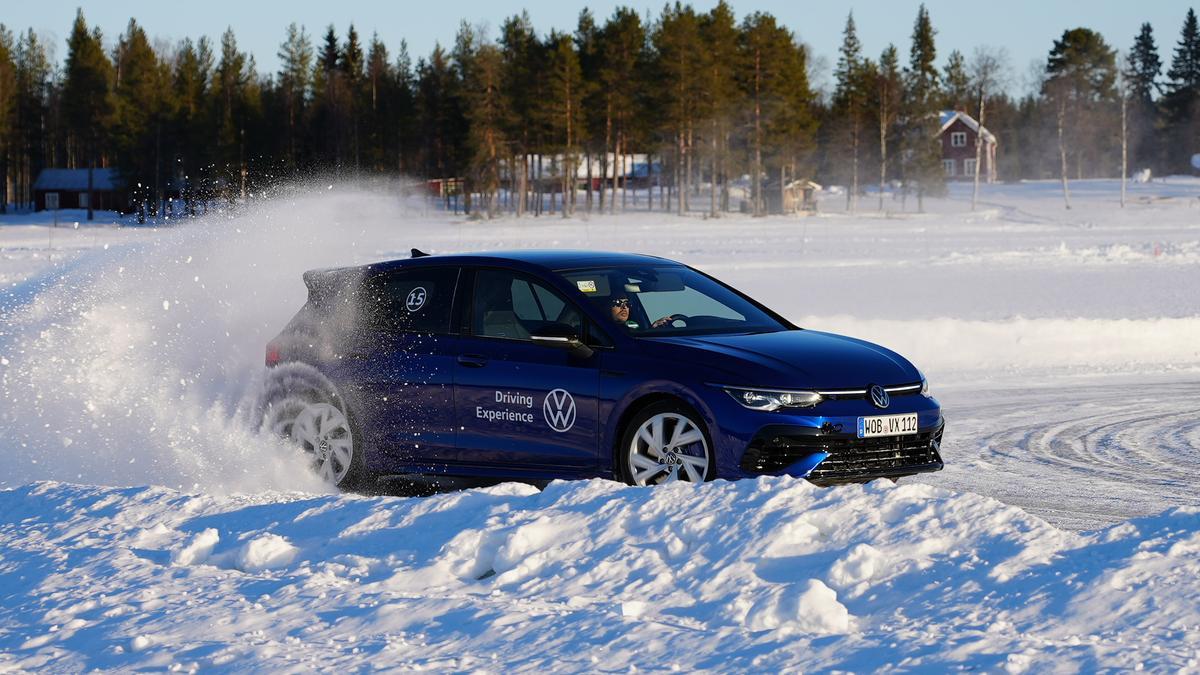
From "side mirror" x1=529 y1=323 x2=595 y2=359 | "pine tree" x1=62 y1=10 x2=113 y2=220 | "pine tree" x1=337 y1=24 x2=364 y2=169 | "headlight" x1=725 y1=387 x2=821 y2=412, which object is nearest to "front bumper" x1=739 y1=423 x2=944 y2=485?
"headlight" x1=725 y1=387 x2=821 y2=412

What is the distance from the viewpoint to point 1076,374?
55.5ft

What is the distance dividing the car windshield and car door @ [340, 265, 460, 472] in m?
0.91

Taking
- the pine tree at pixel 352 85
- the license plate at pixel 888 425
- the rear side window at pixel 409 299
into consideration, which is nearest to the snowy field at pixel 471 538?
the license plate at pixel 888 425

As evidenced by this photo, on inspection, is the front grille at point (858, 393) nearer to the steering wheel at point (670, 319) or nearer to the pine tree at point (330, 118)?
the steering wheel at point (670, 319)

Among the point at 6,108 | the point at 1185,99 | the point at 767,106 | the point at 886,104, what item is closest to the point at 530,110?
the point at 767,106

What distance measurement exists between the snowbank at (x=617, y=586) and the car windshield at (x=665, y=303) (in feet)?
5.52

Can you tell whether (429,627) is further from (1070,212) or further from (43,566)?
(1070,212)

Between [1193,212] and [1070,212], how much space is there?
8.32 metres

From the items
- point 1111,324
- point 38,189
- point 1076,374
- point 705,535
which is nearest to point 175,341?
point 705,535

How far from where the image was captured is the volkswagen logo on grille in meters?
8.34

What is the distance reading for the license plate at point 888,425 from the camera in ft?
27.0

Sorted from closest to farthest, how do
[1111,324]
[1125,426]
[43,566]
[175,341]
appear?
1. [43,566]
2. [175,341]
3. [1125,426]
4. [1111,324]

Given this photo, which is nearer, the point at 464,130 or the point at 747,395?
the point at 747,395

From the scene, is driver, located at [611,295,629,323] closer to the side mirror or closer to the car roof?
the side mirror
